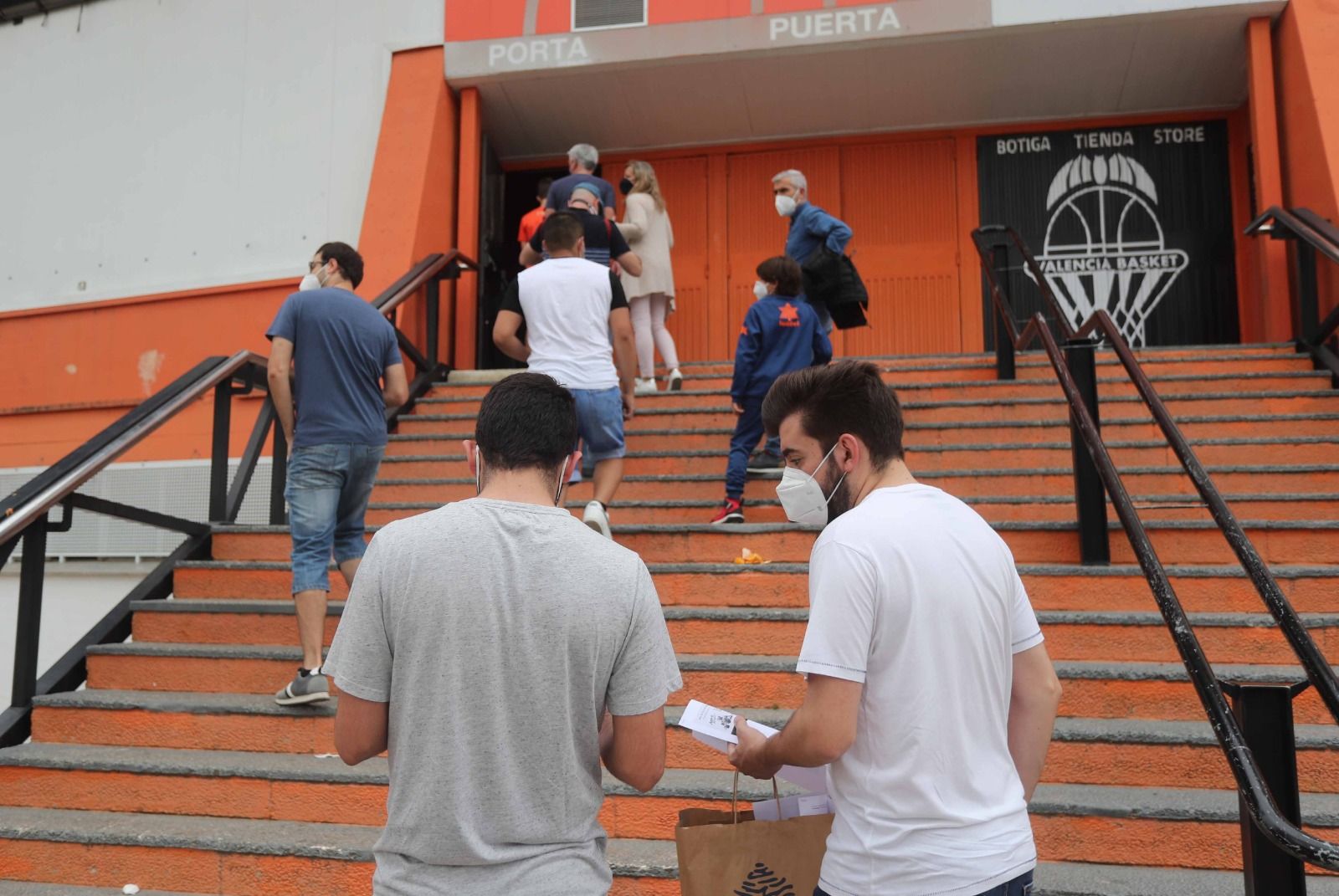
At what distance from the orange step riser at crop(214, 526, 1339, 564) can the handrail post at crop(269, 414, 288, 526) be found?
83.8 inches

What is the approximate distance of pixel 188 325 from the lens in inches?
342

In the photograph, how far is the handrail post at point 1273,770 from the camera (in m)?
2.25

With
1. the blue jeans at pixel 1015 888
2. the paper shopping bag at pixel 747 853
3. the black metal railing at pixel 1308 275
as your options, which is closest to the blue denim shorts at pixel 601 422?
the paper shopping bag at pixel 747 853

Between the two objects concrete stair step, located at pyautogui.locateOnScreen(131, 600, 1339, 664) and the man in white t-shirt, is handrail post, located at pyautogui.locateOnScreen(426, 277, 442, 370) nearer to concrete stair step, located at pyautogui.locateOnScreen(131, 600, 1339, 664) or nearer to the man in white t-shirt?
concrete stair step, located at pyautogui.locateOnScreen(131, 600, 1339, 664)

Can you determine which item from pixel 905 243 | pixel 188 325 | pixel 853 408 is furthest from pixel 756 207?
pixel 853 408

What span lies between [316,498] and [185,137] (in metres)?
6.31

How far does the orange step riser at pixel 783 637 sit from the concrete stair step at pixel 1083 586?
25cm

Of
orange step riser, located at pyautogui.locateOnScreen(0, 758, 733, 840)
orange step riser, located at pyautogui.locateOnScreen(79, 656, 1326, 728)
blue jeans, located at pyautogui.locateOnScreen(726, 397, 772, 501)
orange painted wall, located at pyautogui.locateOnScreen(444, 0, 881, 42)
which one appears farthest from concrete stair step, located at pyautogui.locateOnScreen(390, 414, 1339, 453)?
orange painted wall, located at pyautogui.locateOnScreen(444, 0, 881, 42)

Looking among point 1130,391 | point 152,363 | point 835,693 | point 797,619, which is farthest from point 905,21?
point 835,693

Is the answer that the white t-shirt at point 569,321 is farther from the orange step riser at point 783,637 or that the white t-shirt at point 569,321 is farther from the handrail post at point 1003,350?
the handrail post at point 1003,350

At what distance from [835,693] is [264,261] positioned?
→ 793cm

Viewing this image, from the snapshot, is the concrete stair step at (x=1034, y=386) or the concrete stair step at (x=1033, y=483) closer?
the concrete stair step at (x=1033, y=483)

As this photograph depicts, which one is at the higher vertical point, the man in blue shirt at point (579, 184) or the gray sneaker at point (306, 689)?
the man in blue shirt at point (579, 184)

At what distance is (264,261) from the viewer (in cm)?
857
